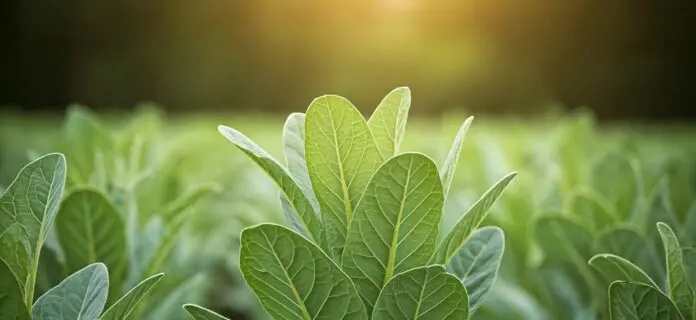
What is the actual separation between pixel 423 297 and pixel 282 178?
21 cm

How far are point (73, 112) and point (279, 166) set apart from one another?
3.84 ft

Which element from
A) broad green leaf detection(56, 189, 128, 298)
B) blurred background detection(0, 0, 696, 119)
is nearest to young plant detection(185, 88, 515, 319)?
broad green leaf detection(56, 189, 128, 298)

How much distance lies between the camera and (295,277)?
90 cm

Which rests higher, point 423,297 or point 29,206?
point 29,206

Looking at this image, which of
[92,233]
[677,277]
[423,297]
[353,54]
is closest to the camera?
[423,297]

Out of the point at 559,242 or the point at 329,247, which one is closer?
the point at 329,247

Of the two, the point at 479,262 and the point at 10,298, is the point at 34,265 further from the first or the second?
the point at 479,262

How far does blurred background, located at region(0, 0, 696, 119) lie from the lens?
16906mm

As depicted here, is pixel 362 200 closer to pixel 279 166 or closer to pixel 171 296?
pixel 279 166

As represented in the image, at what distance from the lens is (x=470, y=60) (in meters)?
17.8

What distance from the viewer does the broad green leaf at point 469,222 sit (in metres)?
0.91

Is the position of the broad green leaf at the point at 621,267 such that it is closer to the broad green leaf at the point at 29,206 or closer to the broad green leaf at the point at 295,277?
the broad green leaf at the point at 295,277

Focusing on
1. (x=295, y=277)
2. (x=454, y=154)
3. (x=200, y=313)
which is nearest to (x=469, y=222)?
(x=454, y=154)

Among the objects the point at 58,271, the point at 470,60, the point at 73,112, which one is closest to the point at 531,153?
the point at 73,112
